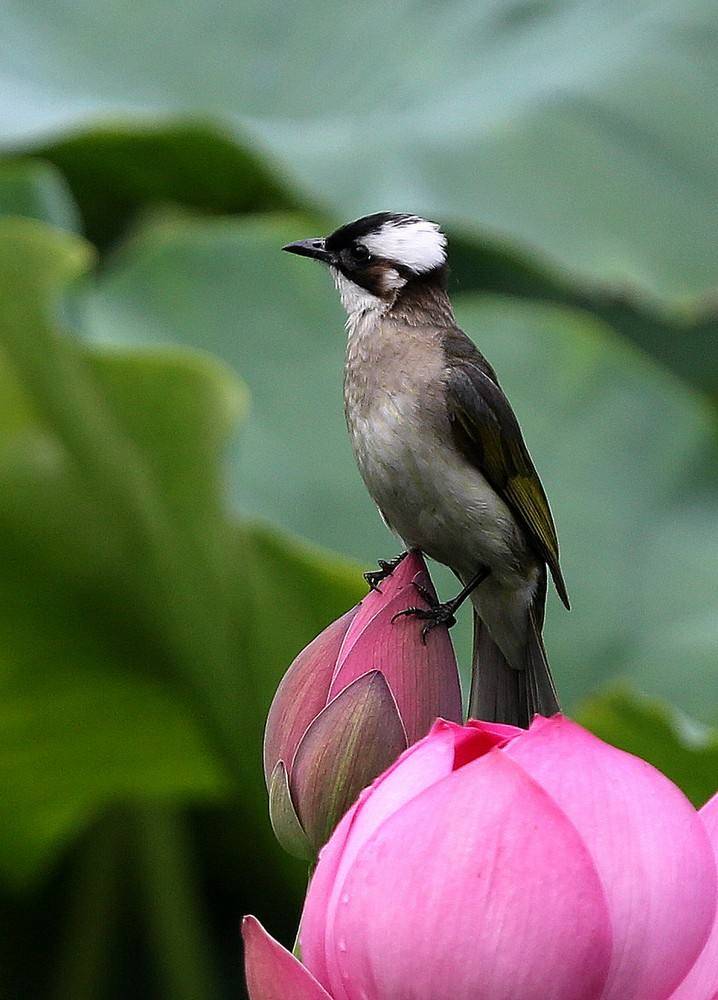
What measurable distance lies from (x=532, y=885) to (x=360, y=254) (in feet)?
3.32

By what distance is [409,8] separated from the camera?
3123 mm

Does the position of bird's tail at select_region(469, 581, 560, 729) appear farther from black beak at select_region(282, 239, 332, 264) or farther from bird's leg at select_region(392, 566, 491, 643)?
black beak at select_region(282, 239, 332, 264)

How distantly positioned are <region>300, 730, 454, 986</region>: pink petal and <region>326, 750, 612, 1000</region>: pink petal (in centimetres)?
1

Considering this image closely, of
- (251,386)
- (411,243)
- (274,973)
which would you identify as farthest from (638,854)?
(251,386)

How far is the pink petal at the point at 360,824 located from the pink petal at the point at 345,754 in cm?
10

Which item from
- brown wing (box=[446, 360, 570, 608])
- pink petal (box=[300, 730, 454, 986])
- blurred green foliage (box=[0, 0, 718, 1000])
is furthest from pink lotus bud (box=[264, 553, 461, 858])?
blurred green foliage (box=[0, 0, 718, 1000])

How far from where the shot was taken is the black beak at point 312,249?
145cm

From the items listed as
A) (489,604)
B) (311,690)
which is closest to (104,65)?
(489,604)

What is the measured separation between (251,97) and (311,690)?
2460 millimetres

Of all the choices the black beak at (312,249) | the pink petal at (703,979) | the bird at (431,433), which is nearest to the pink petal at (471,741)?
the pink petal at (703,979)

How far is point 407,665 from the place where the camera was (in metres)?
0.75

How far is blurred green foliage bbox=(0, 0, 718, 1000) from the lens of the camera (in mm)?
1940

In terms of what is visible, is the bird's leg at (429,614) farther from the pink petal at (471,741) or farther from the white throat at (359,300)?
the white throat at (359,300)

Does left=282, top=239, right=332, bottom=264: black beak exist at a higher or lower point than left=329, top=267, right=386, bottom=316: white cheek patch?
higher
